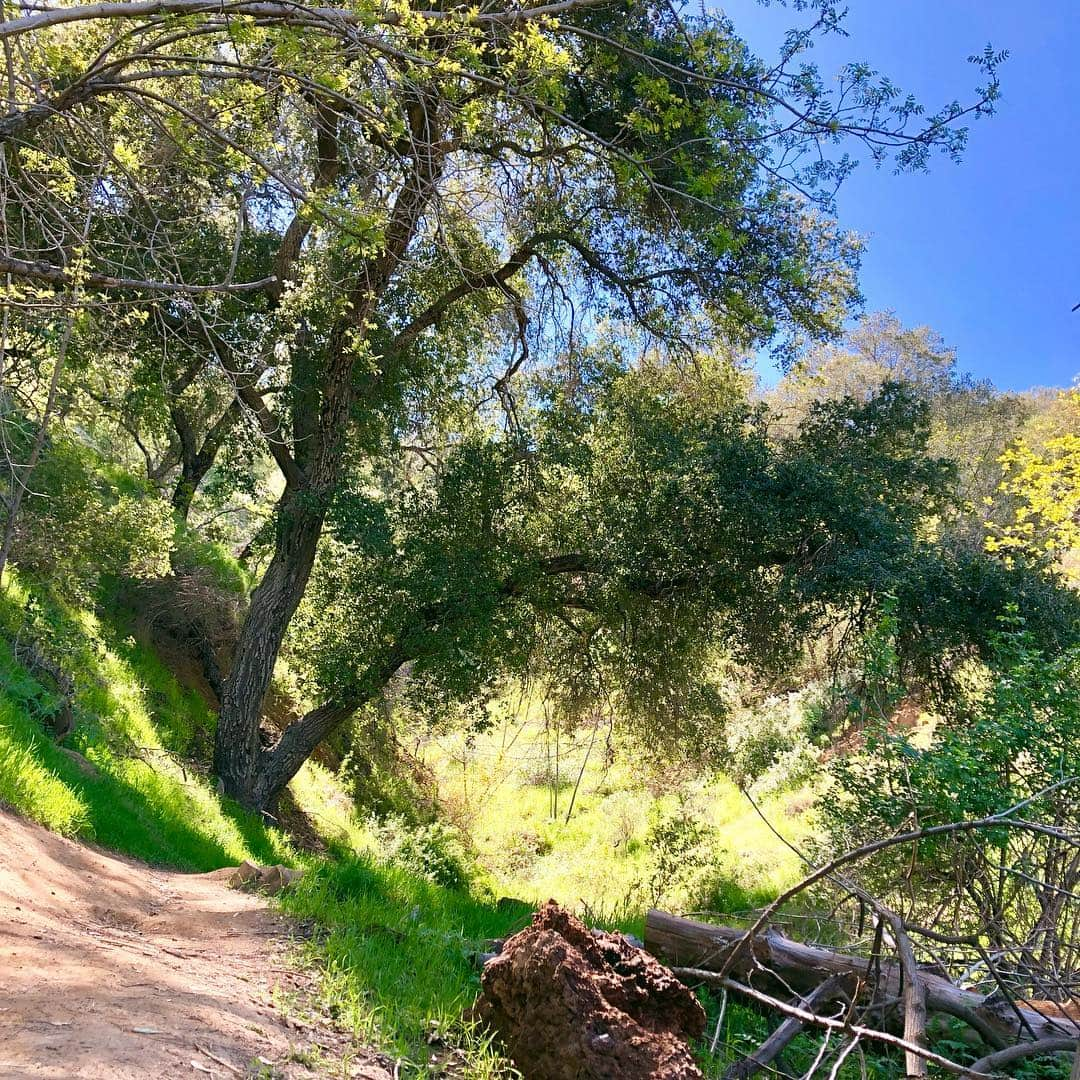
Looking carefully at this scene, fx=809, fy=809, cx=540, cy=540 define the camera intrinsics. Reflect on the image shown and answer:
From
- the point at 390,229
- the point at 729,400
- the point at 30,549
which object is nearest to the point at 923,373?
the point at 729,400

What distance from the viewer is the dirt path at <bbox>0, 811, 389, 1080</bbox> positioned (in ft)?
8.46

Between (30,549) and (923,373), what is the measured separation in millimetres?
30027

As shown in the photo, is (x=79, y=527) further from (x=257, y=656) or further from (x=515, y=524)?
(x=515, y=524)

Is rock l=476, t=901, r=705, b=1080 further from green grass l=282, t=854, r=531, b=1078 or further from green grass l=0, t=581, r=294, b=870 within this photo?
green grass l=0, t=581, r=294, b=870

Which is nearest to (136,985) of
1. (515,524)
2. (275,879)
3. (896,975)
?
(275,879)

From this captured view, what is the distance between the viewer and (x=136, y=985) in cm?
330

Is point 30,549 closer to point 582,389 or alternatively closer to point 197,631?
point 197,631

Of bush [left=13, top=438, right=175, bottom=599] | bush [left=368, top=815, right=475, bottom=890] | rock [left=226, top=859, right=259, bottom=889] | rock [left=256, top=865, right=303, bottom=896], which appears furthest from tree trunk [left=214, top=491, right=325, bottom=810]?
rock [left=256, top=865, right=303, bottom=896]

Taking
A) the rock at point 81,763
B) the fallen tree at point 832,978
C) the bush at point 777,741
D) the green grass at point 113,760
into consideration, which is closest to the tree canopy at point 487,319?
the green grass at point 113,760

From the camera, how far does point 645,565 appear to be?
9.97 m

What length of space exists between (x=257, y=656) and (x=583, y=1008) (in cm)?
881

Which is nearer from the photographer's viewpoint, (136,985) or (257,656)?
(136,985)

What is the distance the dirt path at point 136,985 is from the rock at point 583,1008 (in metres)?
0.61

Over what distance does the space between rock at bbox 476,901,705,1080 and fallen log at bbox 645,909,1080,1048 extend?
65 cm
